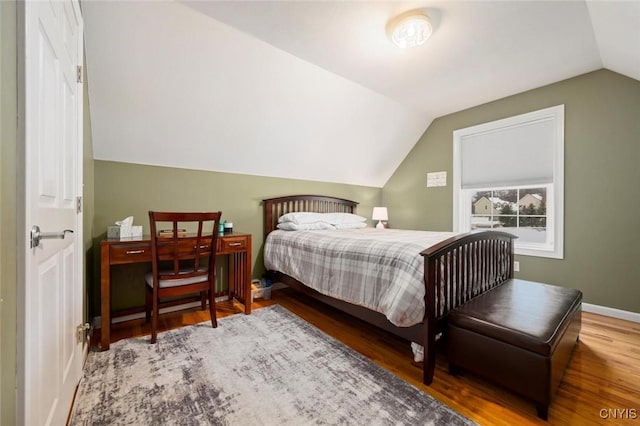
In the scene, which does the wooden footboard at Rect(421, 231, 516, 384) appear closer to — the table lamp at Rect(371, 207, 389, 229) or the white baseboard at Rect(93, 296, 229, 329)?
the table lamp at Rect(371, 207, 389, 229)

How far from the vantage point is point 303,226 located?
10.6ft

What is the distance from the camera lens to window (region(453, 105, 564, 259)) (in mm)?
2998

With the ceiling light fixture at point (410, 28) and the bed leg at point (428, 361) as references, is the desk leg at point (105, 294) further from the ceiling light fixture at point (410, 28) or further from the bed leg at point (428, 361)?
the ceiling light fixture at point (410, 28)

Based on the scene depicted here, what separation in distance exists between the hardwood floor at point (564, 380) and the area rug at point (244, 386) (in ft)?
0.50

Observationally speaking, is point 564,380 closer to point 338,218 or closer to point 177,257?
point 338,218

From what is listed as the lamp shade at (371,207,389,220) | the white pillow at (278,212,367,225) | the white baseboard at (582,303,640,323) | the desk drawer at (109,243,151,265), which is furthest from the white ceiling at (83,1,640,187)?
the white baseboard at (582,303,640,323)

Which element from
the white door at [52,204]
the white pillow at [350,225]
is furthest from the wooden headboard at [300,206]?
the white door at [52,204]

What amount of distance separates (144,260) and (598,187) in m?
4.38

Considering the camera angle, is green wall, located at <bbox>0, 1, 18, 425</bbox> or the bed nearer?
green wall, located at <bbox>0, 1, 18, 425</bbox>

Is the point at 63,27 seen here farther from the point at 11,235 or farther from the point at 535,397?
the point at 535,397

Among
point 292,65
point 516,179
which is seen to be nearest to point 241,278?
point 292,65

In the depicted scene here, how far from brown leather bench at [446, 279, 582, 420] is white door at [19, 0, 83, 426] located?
1.95m

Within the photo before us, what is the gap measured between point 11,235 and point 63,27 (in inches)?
44.6

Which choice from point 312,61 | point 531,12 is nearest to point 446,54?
point 531,12
